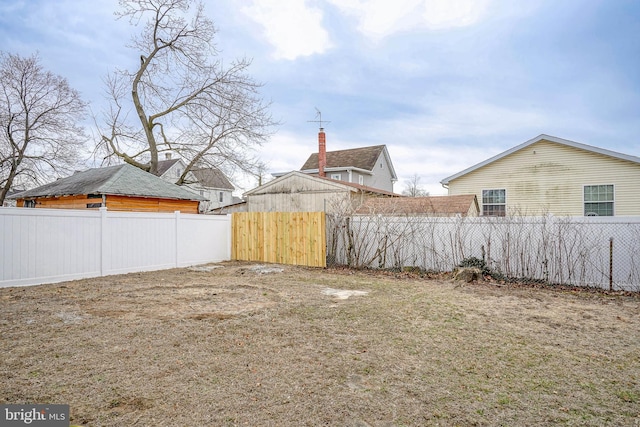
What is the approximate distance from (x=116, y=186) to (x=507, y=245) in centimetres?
1130

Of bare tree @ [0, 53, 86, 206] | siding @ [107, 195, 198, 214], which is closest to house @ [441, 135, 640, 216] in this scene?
siding @ [107, 195, 198, 214]

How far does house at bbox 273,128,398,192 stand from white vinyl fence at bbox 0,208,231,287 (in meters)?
12.2

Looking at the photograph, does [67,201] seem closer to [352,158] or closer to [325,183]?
[325,183]

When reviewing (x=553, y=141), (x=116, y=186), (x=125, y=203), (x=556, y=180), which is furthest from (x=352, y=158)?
(x=116, y=186)

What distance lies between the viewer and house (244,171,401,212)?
1641 cm

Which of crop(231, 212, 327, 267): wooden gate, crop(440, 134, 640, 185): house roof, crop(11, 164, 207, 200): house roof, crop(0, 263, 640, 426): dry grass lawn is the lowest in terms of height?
crop(0, 263, 640, 426): dry grass lawn

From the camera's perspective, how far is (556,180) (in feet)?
41.3

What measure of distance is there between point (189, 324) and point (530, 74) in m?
11.6

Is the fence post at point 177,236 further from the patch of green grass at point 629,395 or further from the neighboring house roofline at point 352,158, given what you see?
the neighboring house roofline at point 352,158

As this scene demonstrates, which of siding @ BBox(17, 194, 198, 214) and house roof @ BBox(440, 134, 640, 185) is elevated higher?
house roof @ BBox(440, 134, 640, 185)

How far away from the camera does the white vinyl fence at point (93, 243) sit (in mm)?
6543

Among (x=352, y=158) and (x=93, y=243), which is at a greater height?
(x=352, y=158)

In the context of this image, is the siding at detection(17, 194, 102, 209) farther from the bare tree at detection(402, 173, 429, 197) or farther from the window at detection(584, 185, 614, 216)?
the bare tree at detection(402, 173, 429, 197)

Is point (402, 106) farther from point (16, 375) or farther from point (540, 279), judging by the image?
point (16, 375)
